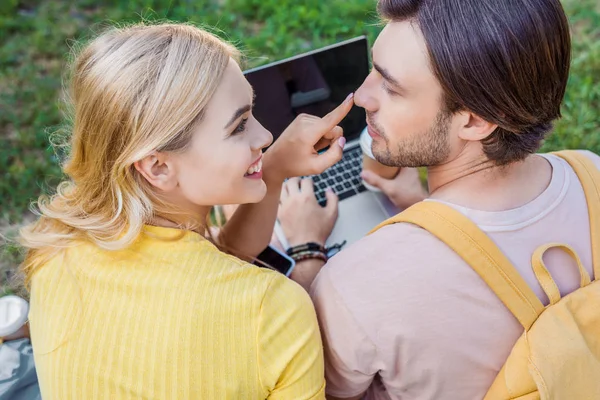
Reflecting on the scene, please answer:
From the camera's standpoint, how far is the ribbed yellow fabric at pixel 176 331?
1243mm

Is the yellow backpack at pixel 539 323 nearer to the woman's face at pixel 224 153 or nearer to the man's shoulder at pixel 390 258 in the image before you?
the man's shoulder at pixel 390 258

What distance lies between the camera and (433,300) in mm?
1256

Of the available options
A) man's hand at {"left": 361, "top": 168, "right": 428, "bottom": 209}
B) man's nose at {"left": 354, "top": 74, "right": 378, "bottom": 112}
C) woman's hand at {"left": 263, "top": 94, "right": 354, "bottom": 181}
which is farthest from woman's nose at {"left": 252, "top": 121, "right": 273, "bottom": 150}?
man's hand at {"left": 361, "top": 168, "right": 428, "bottom": 209}

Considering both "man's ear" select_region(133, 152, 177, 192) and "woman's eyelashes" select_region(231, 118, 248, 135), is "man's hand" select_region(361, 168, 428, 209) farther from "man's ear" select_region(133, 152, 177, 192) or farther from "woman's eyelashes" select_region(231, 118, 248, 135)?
"man's ear" select_region(133, 152, 177, 192)

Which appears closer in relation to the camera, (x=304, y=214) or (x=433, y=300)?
(x=433, y=300)

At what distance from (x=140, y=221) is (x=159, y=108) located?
288 millimetres

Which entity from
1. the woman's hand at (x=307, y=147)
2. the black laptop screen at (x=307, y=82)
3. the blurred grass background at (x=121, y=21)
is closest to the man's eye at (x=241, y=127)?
the woman's hand at (x=307, y=147)

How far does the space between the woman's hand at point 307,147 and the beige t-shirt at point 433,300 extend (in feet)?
1.32

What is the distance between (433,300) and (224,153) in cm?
63

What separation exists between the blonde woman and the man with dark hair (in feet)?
0.48

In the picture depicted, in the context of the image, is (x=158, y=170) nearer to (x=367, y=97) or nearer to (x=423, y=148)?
(x=367, y=97)

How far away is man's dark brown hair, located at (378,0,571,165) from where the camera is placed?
1.35 metres

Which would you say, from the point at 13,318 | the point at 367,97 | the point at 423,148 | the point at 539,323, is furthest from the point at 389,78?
the point at 13,318

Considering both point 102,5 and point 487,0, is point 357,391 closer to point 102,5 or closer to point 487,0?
point 487,0
